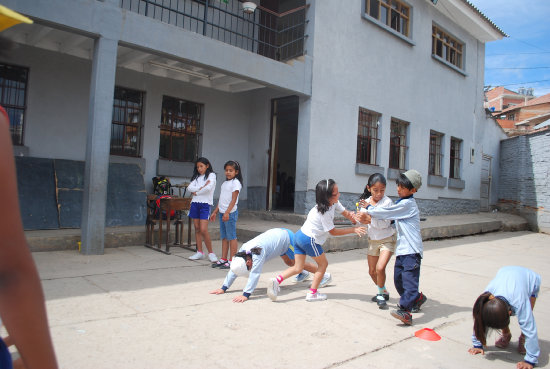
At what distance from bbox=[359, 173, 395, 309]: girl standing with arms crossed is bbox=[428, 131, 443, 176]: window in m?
9.55

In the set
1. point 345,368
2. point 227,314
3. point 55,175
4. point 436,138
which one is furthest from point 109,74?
point 436,138

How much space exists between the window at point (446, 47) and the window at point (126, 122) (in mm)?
9312

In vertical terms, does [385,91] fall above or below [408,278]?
above

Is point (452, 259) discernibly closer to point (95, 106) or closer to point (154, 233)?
point (154, 233)

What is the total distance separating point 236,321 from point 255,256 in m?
0.84

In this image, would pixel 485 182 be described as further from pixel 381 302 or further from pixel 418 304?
pixel 381 302

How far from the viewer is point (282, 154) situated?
13945 millimetres

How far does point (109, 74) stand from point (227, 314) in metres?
4.35

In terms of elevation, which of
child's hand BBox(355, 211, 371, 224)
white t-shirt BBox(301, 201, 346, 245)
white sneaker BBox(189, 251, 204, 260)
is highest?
child's hand BBox(355, 211, 371, 224)

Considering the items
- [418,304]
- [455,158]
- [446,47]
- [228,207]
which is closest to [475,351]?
[418,304]

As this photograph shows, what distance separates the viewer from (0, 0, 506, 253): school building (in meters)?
6.57

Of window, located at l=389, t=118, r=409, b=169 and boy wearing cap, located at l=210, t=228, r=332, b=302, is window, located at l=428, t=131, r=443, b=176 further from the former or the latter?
boy wearing cap, located at l=210, t=228, r=332, b=302

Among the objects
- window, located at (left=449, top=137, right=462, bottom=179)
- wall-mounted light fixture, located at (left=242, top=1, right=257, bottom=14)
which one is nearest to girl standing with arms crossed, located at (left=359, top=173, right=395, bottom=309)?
wall-mounted light fixture, located at (left=242, top=1, right=257, bottom=14)

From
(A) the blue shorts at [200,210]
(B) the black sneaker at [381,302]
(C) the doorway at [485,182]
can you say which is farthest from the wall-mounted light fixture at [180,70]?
(C) the doorway at [485,182]
